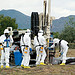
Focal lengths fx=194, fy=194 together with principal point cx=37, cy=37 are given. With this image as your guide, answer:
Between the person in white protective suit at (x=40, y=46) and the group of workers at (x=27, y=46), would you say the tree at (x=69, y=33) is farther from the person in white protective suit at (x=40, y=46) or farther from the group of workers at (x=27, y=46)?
the person in white protective suit at (x=40, y=46)

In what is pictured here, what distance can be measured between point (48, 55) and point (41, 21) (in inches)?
98.5

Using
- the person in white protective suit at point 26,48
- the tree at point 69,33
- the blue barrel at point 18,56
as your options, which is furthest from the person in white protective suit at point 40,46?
the tree at point 69,33

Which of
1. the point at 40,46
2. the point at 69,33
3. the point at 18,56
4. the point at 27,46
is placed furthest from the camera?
the point at 69,33

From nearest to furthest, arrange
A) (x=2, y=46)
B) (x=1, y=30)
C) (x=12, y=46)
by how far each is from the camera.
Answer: (x=2, y=46) → (x=12, y=46) → (x=1, y=30)

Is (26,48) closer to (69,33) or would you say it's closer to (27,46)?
(27,46)

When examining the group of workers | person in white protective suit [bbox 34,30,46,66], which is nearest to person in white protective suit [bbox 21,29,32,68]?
the group of workers

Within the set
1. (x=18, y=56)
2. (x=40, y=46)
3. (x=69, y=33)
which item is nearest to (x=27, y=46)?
(x=40, y=46)

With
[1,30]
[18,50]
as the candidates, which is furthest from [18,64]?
[1,30]

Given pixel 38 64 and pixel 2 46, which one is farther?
pixel 38 64

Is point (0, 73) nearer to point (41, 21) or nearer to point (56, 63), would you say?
point (56, 63)

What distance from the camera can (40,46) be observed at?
1088 cm

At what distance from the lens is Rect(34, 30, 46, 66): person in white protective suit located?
10754 mm

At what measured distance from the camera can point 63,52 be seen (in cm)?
1121

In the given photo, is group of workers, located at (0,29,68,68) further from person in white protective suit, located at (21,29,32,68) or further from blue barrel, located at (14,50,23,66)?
blue barrel, located at (14,50,23,66)
